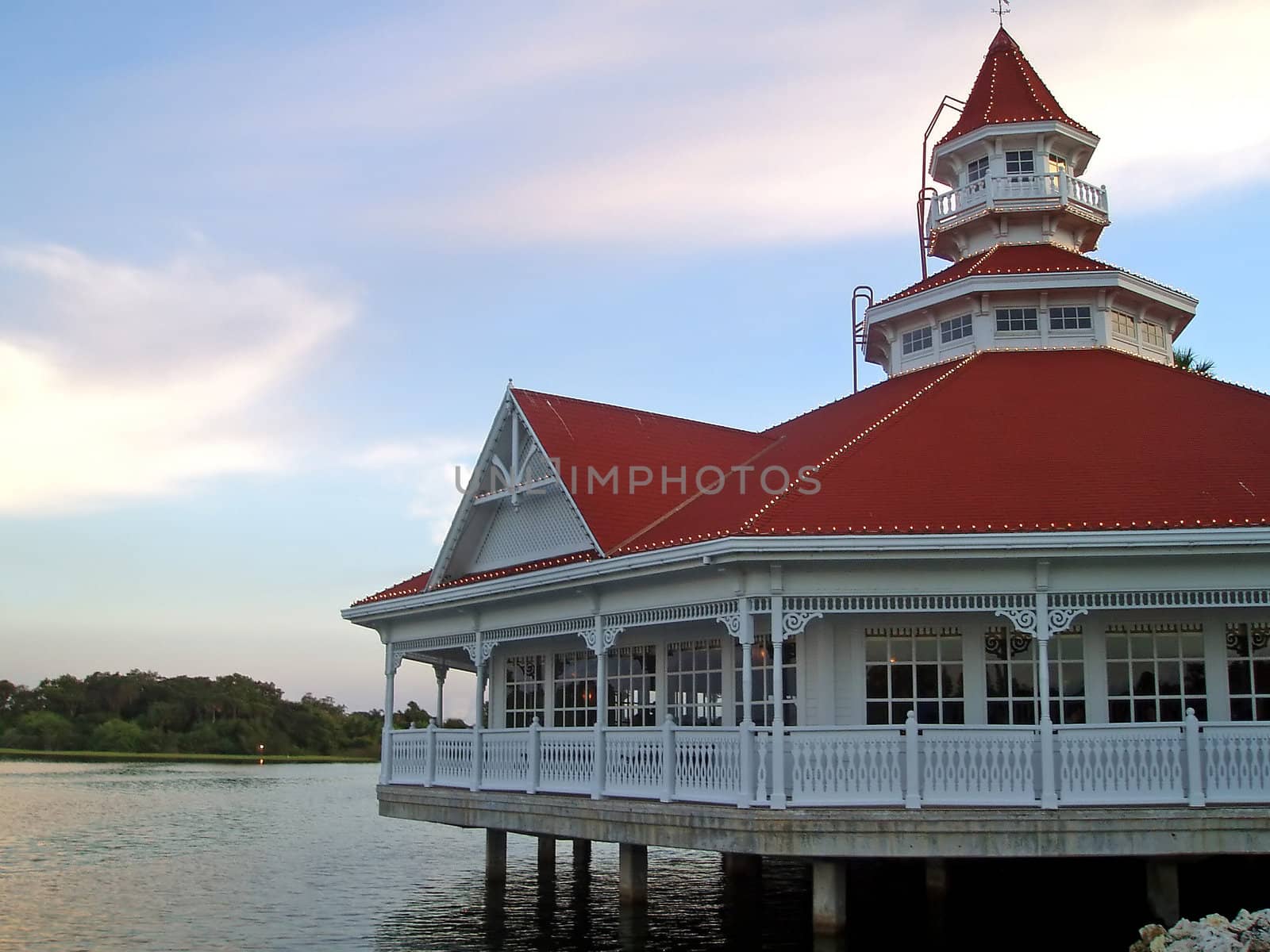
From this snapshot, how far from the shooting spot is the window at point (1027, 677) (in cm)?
1753

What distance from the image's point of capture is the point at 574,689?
23.0m

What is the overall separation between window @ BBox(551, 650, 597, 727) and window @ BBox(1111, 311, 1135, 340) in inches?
426

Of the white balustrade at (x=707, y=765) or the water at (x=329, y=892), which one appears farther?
the water at (x=329, y=892)

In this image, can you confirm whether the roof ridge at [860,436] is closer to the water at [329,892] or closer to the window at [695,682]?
the window at [695,682]

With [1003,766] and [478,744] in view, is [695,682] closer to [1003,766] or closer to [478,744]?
[478,744]

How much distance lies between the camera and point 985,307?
77.2 feet

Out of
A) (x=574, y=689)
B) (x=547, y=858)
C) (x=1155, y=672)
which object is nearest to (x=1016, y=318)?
(x=1155, y=672)

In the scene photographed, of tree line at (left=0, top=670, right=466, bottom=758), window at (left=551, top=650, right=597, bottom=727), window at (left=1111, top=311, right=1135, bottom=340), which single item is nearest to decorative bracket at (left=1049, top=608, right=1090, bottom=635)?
window at (left=551, top=650, right=597, bottom=727)

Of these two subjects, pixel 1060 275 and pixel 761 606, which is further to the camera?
pixel 1060 275

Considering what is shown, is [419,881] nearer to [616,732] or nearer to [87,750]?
[616,732]

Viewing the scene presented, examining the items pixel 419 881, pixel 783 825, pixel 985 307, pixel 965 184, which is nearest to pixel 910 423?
pixel 985 307

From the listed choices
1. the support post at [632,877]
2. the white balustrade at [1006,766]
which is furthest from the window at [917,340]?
the support post at [632,877]

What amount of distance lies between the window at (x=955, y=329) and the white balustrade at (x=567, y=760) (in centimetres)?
1020

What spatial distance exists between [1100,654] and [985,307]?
26.1 ft
